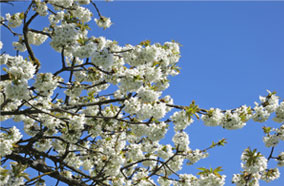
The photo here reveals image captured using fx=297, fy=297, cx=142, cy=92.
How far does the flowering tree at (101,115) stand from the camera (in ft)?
18.2

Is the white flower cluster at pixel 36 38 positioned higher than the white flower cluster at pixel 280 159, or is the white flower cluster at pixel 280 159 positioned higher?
the white flower cluster at pixel 36 38

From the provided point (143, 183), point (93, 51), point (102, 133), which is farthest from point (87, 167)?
point (93, 51)

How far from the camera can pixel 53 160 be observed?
275 inches

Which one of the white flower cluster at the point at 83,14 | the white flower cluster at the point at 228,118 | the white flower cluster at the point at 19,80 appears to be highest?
the white flower cluster at the point at 83,14

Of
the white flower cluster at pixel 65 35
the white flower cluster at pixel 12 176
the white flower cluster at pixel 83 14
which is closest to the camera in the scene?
the white flower cluster at pixel 12 176

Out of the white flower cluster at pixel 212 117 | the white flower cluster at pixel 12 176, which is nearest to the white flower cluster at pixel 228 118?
the white flower cluster at pixel 212 117

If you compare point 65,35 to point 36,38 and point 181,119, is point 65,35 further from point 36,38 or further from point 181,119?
point 36,38

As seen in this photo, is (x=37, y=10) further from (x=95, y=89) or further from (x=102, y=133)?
(x=102, y=133)

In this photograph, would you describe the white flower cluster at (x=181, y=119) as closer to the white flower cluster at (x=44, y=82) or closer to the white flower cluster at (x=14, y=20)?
the white flower cluster at (x=44, y=82)

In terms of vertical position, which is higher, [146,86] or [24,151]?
[146,86]

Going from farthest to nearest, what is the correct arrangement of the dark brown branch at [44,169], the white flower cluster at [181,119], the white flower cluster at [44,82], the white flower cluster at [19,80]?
1. the dark brown branch at [44,169]
2. the white flower cluster at [181,119]
3. the white flower cluster at [44,82]
4. the white flower cluster at [19,80]

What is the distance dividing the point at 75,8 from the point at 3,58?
2.26m

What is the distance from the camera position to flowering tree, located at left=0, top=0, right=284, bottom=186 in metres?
5.54

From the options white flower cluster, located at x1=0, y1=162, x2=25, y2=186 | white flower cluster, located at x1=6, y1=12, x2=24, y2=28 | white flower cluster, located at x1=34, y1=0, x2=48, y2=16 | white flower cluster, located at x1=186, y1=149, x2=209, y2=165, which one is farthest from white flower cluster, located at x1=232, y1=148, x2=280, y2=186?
white flower cluster, located at x1=6, y1=12, x2=24, y2=28
